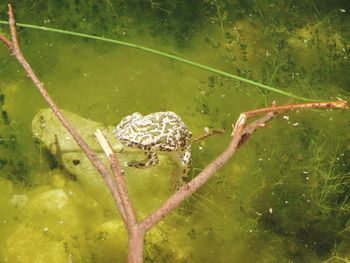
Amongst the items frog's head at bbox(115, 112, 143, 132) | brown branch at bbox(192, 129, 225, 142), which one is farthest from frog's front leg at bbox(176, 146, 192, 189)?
frog's head at bbox(115, 112, 143, 132)

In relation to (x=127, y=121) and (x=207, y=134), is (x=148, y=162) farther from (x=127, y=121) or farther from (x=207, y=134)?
(x=207, y=134)

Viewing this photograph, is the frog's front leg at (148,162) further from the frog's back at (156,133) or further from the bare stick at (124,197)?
the bare stick at (124,197)

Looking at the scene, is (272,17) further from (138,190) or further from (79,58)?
(138,190)

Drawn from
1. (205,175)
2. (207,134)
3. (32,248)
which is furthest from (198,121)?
(205,175)

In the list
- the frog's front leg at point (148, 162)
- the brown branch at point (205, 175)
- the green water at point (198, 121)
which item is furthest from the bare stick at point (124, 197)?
the frog's front leg at point (148, 162)

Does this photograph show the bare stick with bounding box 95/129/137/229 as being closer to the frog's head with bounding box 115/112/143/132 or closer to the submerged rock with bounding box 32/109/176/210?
the submerged rock with bounding box 32/109/176/210
